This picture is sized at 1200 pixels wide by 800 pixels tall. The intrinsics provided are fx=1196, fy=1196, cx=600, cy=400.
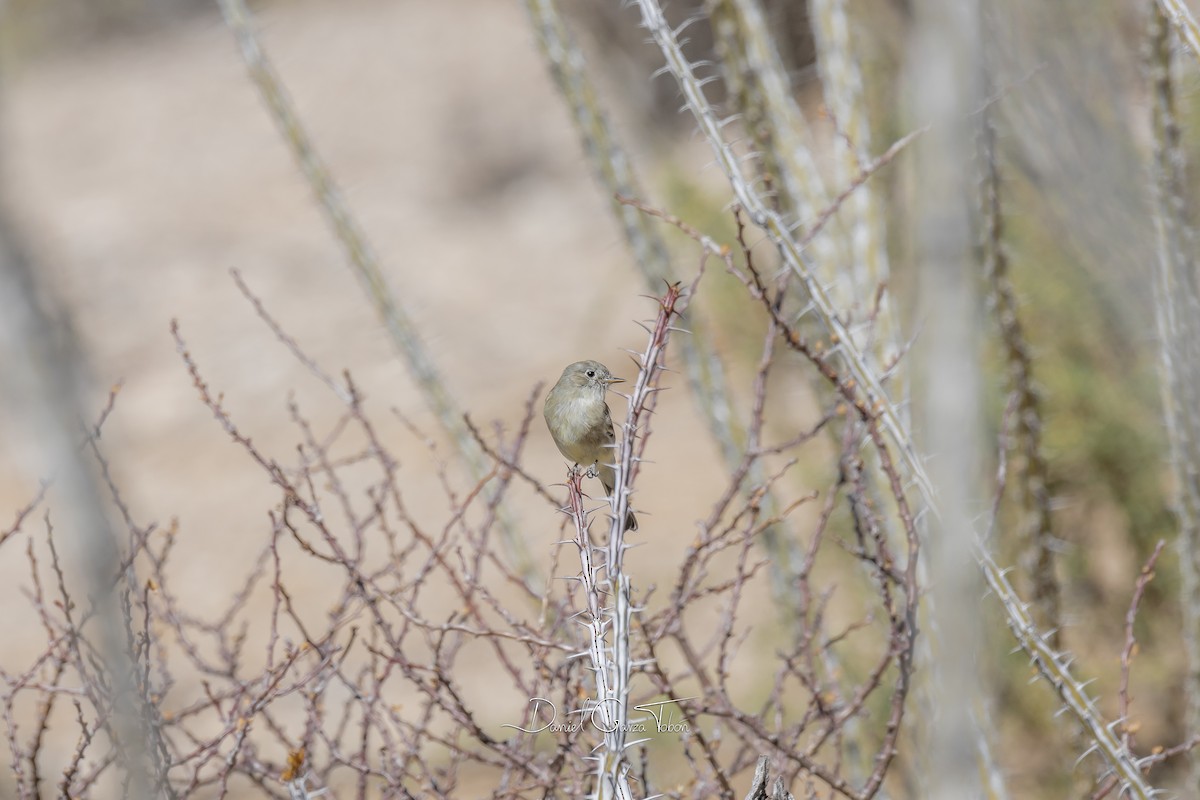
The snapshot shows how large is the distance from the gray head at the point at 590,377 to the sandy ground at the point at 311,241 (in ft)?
24.7

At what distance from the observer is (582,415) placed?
2.64 meters

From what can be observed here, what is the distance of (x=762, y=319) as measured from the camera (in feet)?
27.8

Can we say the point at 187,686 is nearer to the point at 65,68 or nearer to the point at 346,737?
the point at 346,737

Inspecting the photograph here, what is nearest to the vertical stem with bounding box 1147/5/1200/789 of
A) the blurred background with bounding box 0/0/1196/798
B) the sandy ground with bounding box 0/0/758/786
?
the blurred background with bounding box 0/0/1196/798

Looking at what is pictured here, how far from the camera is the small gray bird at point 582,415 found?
2.65 m

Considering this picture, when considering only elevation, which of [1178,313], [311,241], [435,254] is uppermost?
[311,241]

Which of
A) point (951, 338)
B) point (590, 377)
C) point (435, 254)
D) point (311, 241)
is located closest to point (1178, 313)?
point (590, 377)

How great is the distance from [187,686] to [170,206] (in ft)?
26.9

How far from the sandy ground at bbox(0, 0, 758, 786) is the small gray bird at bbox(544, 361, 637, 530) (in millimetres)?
7541

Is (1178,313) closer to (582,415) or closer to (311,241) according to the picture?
(582,415)

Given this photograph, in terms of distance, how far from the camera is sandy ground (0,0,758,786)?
1162 centimetres

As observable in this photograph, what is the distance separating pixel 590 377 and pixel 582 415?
0.39ft

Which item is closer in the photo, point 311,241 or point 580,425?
point 580,425

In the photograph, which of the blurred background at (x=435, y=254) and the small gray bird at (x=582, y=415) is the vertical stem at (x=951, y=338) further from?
the blurred background at (x=435, y=254)
